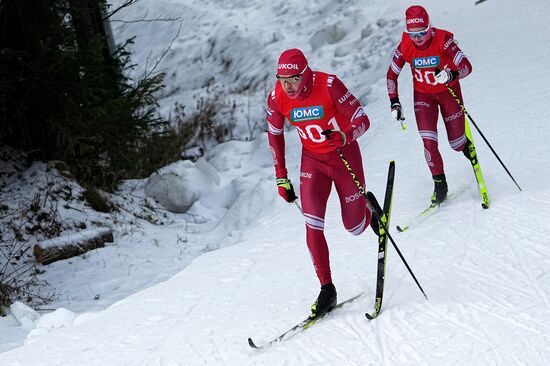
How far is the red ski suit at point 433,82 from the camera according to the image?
24.5ft

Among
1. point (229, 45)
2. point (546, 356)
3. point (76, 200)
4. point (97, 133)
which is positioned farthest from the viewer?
point (229, 45)

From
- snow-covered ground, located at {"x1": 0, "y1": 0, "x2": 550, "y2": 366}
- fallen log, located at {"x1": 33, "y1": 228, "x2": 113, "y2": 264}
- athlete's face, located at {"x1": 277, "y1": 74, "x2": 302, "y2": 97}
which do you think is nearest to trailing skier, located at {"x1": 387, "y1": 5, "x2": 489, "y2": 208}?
snow-covered ground, located at {"x1": 0, "y1": 0, "x2": 550, "y2": 366}

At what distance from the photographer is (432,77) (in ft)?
24.9

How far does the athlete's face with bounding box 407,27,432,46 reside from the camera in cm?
725

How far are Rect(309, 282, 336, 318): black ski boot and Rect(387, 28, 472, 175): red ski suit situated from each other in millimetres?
2743

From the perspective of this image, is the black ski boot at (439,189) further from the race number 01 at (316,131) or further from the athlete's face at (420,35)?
the race number 01 at (316,131)

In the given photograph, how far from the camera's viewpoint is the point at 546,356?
457 centimetres

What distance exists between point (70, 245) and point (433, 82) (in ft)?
16.6

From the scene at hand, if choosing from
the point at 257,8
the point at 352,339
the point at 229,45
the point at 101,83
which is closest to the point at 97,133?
the point at 101,83

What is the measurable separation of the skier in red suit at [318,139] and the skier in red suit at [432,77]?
1.81 m

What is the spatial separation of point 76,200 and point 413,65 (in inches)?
214

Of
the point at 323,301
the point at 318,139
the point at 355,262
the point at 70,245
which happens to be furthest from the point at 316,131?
the point at 70,245

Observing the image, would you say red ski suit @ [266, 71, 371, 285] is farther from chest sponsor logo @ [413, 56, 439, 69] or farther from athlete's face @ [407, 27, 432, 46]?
chest sponsor logo @ [413, 56, 439, 69]

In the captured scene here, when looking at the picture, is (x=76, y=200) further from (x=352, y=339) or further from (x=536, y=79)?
(x=536, y=79)
